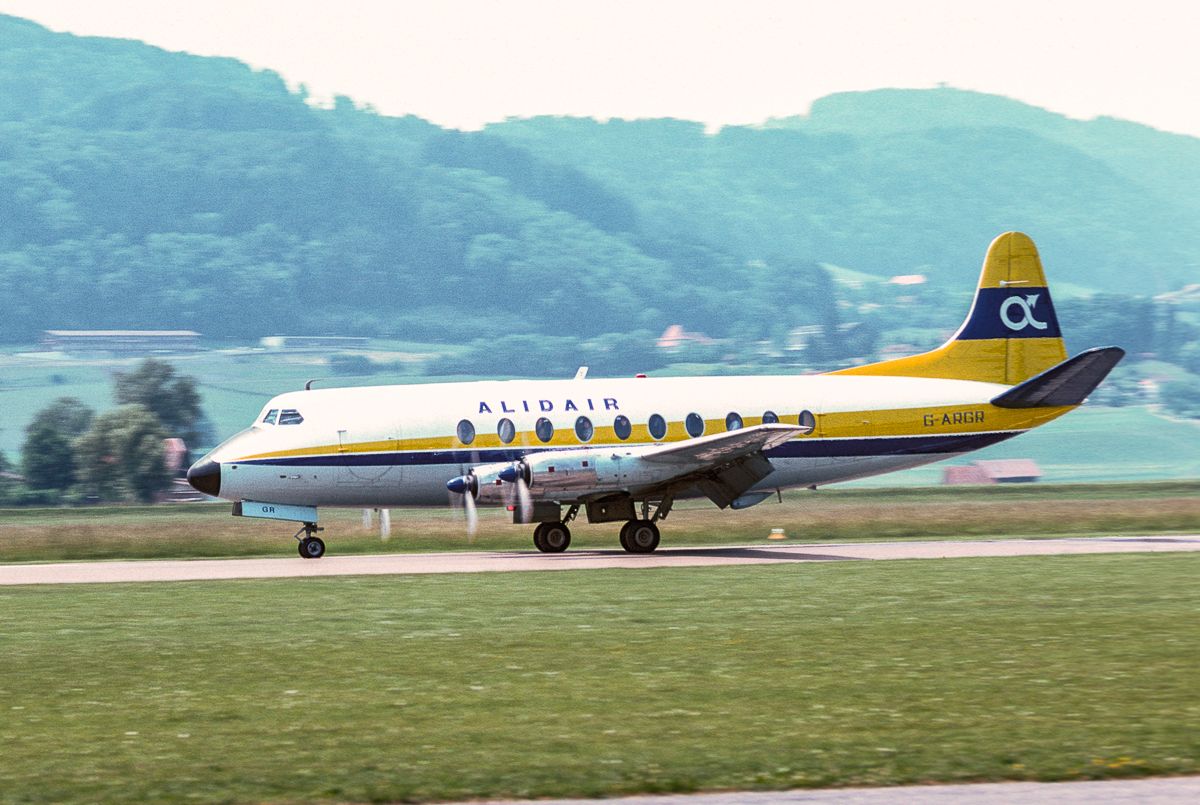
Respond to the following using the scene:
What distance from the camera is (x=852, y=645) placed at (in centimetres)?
1808

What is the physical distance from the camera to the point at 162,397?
134375mm

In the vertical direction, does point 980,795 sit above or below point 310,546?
below

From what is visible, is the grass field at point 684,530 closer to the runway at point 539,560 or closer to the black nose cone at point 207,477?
the runway at point 539,560

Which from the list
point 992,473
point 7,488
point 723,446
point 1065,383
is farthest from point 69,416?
point 723,446

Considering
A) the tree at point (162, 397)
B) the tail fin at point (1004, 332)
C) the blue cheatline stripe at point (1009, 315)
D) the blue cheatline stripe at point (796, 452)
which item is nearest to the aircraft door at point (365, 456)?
the blue cheatline stripe at point (796, 452)

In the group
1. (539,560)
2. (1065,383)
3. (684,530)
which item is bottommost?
(539,560)

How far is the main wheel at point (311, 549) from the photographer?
34062 millimetres

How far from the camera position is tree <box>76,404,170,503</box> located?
9919cm

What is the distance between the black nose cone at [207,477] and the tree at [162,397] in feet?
331

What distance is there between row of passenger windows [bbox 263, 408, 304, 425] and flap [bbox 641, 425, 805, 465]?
7656 mm

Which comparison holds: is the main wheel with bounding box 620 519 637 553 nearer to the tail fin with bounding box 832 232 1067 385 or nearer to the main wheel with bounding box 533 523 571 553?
the main wheel with bounding box 533 523 571 553

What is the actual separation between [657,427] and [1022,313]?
1035 centimetres

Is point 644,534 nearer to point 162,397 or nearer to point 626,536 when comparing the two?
point 626,536

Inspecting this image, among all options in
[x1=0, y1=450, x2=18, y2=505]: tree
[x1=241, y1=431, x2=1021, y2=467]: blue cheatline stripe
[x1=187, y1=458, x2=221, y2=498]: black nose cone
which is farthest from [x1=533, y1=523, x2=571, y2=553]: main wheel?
[x1=0, y1=450, x2=18, y2=505]: tree
